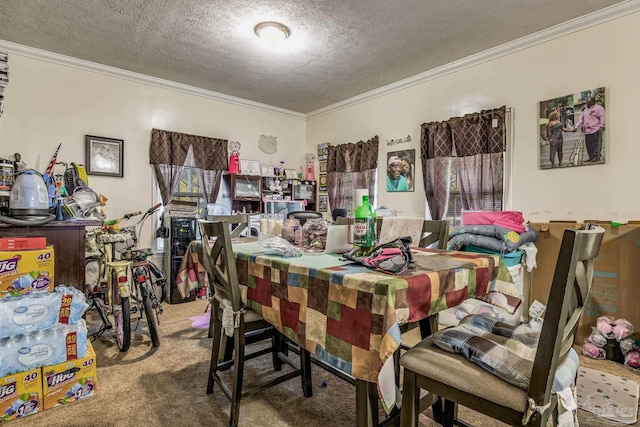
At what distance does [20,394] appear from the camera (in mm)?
1760

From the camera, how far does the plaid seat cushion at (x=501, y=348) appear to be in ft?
3.18

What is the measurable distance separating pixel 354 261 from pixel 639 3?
329cm

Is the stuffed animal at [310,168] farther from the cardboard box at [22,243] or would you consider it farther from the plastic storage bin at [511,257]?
the cardboard box at [22,243]

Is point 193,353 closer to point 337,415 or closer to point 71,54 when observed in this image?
point 337,415

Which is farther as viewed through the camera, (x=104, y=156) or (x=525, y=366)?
(x=104, y=156)

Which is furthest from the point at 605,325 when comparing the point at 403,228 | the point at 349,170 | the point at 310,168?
the point at 310,168

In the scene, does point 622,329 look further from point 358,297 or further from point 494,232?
point 358,297

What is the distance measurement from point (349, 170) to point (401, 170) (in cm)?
91

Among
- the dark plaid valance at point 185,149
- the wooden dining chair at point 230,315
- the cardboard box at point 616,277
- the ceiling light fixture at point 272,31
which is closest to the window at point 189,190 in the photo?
the dark plaid valance at point 185,149

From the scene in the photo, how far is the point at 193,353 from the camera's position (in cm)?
253

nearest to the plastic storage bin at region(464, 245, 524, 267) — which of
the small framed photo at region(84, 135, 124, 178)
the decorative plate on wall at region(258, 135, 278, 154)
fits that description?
the decorative plate on wall at region(258, 135, 278, 154)

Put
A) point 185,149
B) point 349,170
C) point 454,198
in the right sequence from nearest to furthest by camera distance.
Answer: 1. point 454,198
2. point 185,149
3. point 349,170

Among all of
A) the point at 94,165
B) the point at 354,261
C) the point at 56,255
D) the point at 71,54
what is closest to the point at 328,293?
the point at 354,261

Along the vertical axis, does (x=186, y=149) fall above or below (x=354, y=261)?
above
